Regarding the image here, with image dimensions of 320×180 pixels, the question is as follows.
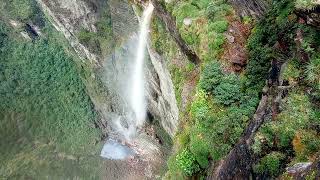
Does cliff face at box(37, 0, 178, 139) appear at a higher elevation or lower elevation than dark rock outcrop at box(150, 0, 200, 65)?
lower

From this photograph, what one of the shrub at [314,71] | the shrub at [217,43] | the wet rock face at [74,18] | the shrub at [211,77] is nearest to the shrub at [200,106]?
the shrub at [211,77]

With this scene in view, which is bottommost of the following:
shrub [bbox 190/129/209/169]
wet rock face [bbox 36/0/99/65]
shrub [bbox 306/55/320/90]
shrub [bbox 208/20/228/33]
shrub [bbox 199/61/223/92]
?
wet rock face [bbox 36/0/99/65]

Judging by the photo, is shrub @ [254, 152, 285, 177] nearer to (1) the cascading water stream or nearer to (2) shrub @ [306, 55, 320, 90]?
(2) shrub @ [306, 55, 320, 90]

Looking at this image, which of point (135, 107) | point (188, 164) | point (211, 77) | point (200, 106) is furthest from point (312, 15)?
point (135, 107)

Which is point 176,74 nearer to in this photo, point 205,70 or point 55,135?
point 205,70

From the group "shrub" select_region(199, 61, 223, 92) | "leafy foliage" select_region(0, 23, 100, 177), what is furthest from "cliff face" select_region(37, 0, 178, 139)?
"shrub" select_region(199, 61, 223, 92)

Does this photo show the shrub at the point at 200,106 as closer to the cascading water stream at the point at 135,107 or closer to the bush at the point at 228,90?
the bush at the point at 228,90
